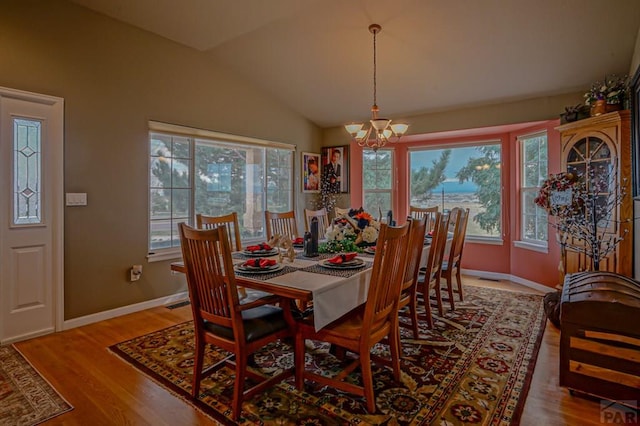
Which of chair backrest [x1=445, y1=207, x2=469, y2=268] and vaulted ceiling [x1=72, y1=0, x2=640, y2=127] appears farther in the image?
chair backrest [x1=445, y1=207, x2=469, y2=268]

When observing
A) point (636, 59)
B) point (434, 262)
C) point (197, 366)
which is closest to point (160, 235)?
point (197, 366)

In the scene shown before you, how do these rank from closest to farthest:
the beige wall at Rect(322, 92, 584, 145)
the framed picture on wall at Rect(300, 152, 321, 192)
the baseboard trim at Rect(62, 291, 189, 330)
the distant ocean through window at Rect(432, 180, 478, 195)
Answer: the baseboard trim at Rect(62, 291, 189, 330) < the beige wall at Rect(322, 92, 584, 145) < the distant ocean through window at Rect(432, 180, 478, 195) < the framed picture on wall at Rect(300, 152, 321, 192)

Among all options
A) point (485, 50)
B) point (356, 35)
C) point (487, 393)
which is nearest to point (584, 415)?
point (487, 393)

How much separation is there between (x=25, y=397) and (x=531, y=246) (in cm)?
537

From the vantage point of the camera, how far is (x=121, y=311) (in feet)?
12.1

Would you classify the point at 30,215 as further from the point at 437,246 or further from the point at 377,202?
the point at 377,202

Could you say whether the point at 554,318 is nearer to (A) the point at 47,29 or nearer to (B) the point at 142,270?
(B) the point at 142,270

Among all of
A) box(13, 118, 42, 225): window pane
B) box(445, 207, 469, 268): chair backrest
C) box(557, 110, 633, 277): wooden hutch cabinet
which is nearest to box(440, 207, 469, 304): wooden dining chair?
box(445, 207, 469, 268): chair backrest

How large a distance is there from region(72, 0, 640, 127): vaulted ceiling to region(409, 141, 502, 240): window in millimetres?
1006

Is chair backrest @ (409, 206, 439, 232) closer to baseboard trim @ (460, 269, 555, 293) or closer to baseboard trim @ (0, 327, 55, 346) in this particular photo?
baseboard trim @ (460, 269, 555, 293)

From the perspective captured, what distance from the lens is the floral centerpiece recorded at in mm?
3010

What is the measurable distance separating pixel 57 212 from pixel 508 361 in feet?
13.0

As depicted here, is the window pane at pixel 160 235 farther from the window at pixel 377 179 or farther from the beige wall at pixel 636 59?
the beige wall at pixel 636 59

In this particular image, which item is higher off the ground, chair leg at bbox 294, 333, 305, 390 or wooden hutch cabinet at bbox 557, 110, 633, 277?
wooden hutch cabinet at bbox 557, 110, 633, 277
